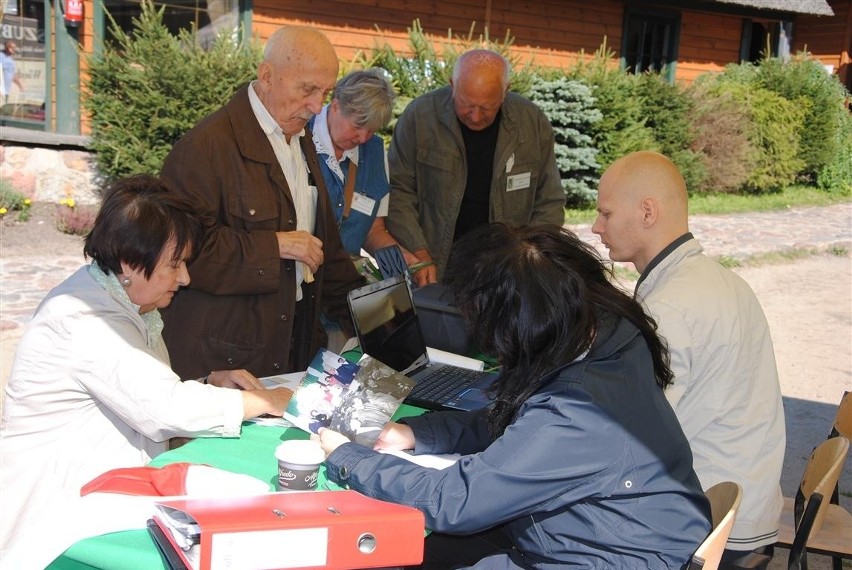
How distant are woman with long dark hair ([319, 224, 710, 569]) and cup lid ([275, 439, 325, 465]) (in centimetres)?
12

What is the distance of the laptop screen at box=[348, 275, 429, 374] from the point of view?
114 inches

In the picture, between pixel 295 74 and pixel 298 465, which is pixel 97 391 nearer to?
pixel 298 465

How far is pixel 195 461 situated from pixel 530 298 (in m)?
0.92

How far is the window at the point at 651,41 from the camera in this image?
52.4 ft

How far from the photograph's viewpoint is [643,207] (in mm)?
2635

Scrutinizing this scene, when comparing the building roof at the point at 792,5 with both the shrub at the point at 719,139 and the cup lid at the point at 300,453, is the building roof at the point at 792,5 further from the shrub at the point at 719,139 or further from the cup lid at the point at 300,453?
the cup lid at the point at 300,453

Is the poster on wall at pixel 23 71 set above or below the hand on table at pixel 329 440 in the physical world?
above

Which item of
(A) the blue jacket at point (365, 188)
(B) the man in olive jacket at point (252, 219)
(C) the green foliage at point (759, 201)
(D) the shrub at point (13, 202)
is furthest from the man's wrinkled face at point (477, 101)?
(C) the green foliage at point (759, 201)

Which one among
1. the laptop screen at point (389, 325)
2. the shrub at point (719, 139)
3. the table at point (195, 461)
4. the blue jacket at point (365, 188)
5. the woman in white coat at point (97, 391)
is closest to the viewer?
the table at point (195, 461)

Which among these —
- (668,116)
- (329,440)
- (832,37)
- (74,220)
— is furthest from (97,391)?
(832,37)

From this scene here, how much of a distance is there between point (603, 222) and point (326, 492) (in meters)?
1.35

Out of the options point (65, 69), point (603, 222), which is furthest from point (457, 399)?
point (65, 69)

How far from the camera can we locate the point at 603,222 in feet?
9.00

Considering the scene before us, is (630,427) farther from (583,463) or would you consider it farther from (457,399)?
(457,399)
